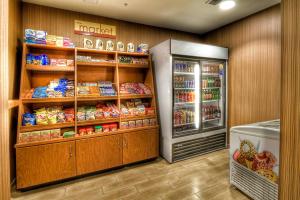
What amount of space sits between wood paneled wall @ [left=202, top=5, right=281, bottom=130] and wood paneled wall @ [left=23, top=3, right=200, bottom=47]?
1.46m

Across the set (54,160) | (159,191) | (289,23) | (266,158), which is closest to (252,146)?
(266,158)

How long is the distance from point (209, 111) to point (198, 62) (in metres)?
1.11

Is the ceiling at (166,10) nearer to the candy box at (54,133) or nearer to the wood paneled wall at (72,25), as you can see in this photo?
the wood paneled wall at (72,25)

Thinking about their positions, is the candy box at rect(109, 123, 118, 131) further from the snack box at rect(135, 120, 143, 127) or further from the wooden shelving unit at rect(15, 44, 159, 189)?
the snack box at rect(135, 120, 143, 127)

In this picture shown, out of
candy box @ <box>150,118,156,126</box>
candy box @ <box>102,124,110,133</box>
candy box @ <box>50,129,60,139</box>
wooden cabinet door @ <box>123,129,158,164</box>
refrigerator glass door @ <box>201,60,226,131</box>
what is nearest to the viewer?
candy box @ <box>50,129,60,139</box>

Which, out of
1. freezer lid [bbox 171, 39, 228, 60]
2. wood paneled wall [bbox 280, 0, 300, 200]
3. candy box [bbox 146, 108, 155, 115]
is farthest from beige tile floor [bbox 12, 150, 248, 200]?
freezer lid [bbox 171, 39, 228, 60]

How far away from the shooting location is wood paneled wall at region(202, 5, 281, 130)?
2.81 metres

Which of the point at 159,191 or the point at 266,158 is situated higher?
the point at 266,158

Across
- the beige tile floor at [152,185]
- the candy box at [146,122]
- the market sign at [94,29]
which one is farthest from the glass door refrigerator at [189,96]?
the market sign at [94,29]

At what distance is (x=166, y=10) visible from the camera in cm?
295

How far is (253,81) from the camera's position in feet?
10.3

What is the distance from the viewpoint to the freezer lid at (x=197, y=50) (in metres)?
2.90

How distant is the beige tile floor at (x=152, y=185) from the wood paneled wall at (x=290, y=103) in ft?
4.24

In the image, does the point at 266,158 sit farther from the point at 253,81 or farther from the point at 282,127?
the point at 253,81
